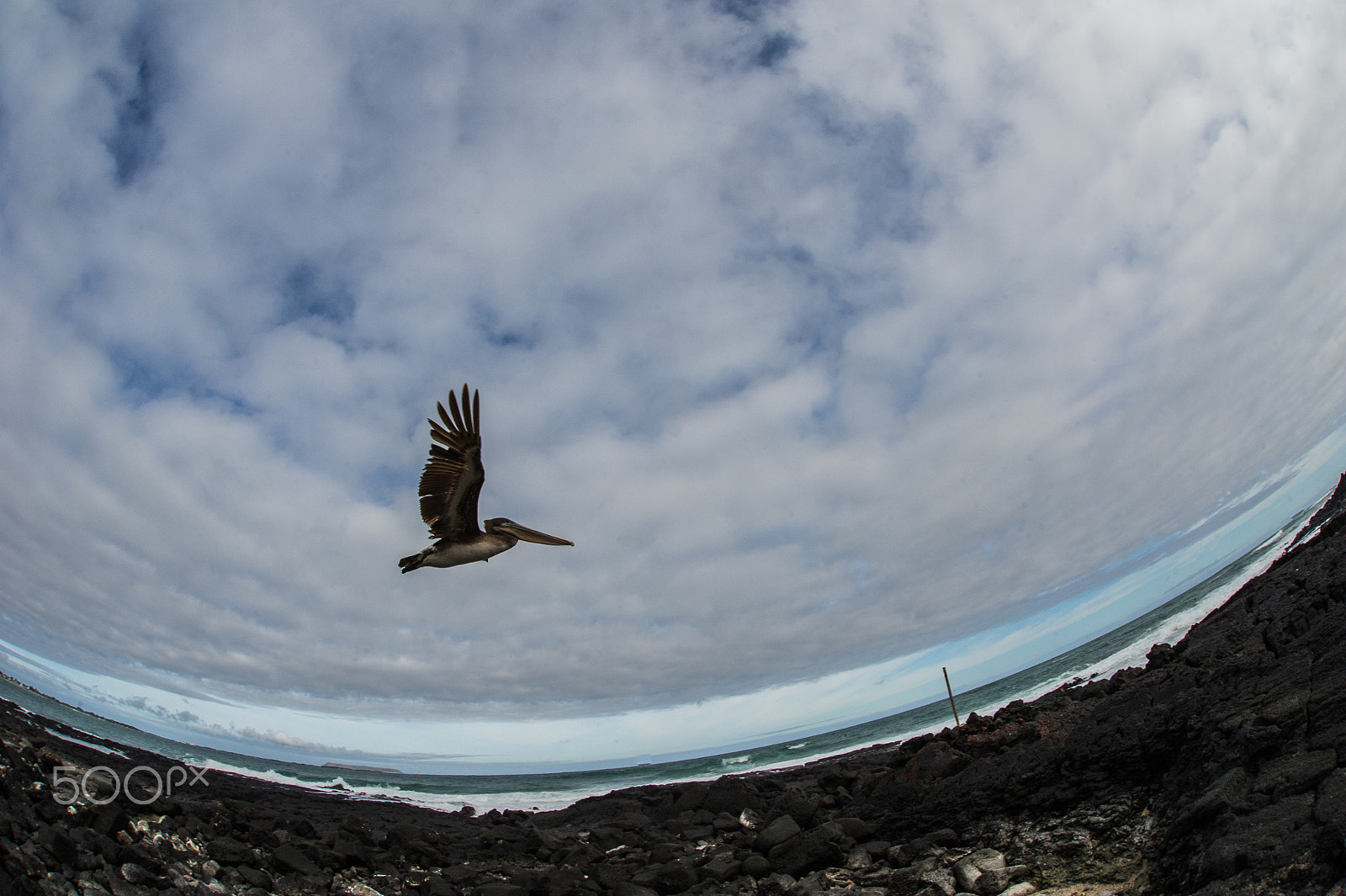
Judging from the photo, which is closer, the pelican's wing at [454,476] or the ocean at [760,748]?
the pelican's wing at [454,476]

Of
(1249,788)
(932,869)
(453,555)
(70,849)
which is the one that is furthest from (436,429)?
(1249,788)

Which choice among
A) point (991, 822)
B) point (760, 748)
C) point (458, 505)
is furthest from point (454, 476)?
point (760, 748)

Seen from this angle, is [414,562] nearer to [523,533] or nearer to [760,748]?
[523,533]

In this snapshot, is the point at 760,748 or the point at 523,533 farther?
the point at 760,748

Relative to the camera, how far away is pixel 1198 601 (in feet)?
137

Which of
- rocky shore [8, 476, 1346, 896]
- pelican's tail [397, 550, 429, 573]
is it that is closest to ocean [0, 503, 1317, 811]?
rocky shore [8, 476, 1346, 896]

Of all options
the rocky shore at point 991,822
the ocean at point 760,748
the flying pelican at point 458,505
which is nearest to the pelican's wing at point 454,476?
the flying pelican at point 458,505

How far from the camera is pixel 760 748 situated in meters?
58.8

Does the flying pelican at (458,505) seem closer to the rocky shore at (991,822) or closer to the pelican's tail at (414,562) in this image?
the pelican's tail at (414,562)

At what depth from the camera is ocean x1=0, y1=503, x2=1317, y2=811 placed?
35.3 m

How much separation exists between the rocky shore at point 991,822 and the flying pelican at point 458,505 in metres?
5.13

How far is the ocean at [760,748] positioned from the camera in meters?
35.3

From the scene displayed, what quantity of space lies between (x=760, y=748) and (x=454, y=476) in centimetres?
6008

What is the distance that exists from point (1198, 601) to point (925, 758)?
45.0m
